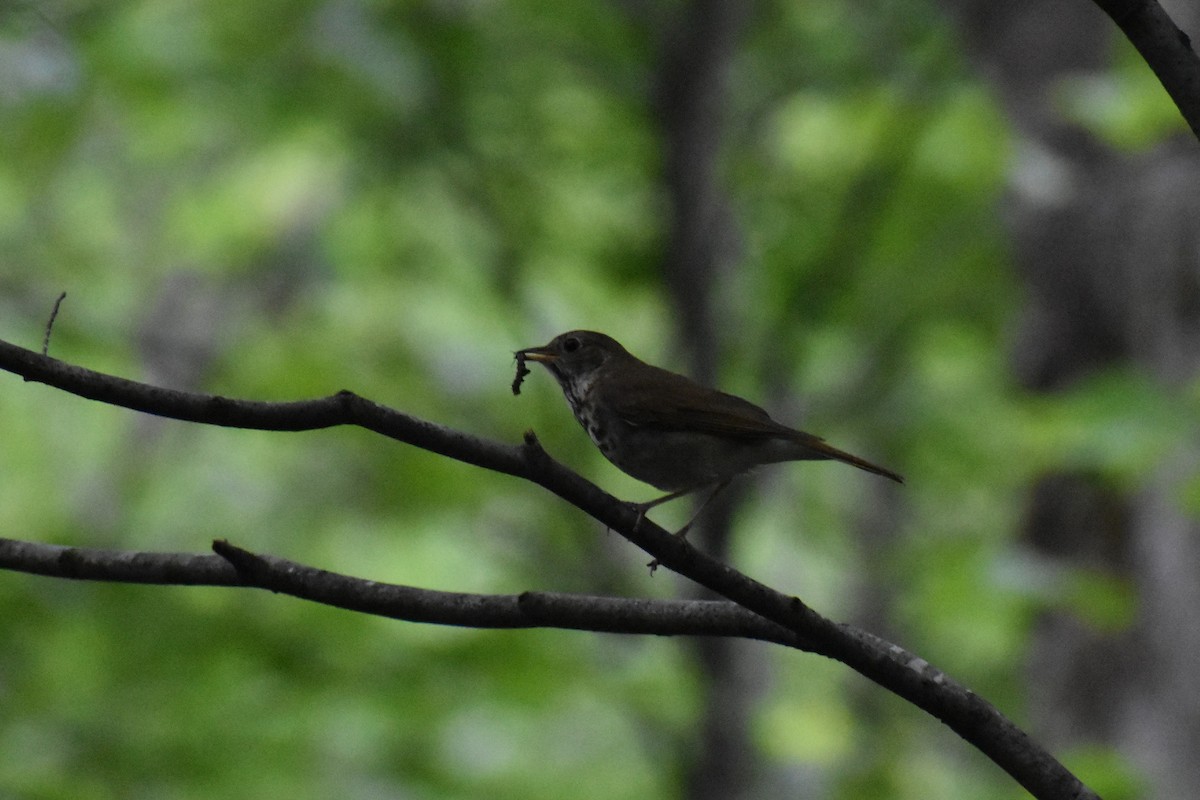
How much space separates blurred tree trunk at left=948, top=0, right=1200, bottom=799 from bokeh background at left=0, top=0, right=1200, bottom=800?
0.07 ft

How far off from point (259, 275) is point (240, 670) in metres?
5.96

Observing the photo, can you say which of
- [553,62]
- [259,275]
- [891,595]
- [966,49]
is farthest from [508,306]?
[891,595]

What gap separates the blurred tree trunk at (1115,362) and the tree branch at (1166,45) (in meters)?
4.33

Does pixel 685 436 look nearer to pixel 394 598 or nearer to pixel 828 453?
pixel 828 453

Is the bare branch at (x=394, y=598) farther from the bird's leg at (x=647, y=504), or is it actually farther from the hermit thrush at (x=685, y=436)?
the hermit thrush at (x=685, y=436)

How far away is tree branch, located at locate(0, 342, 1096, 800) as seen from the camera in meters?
2.03

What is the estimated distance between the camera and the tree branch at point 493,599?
6.66 feet

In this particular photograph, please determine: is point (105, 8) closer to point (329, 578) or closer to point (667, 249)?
point (667, 249)

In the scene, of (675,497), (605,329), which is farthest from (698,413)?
A: (605,329)

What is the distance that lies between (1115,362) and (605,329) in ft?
11.3

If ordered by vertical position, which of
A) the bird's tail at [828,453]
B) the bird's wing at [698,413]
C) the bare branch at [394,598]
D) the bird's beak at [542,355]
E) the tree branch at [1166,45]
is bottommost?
the bare branch at [394,598]

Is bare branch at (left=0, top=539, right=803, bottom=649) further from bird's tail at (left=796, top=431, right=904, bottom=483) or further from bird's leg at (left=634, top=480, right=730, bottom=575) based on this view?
bird's tail at (left=796, top=431, right=904, bottom=483)

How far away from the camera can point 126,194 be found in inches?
489

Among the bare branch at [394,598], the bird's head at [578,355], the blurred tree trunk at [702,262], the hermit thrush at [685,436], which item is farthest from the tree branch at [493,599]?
the blurred tree trunk at [702,262]
